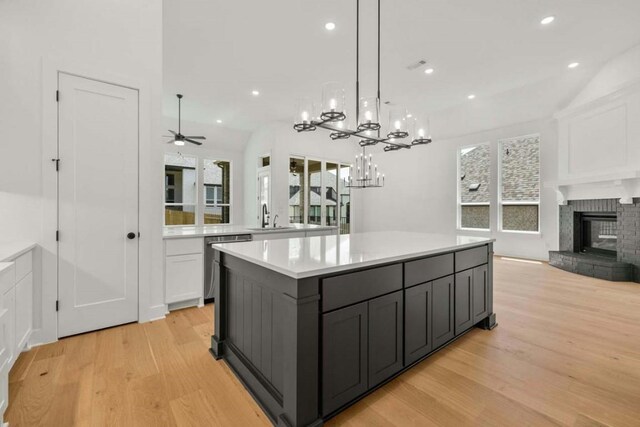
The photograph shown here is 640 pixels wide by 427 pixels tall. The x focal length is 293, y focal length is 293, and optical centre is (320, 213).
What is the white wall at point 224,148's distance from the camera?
24.6 feet

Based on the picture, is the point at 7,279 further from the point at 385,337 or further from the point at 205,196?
the point at 205,196

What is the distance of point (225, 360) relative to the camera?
220 centimetres

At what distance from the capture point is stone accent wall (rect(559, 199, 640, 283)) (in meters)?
4.61

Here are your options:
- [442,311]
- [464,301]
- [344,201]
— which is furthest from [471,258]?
[344,201]

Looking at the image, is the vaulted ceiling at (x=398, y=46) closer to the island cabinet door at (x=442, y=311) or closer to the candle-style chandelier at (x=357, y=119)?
the candle-style chandelier at (x=357, y=119)

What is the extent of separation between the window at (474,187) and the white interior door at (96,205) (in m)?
6.97

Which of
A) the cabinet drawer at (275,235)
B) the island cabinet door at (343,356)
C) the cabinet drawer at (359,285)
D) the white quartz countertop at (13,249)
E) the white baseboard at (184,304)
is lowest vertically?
the white baseboard at (184,304)

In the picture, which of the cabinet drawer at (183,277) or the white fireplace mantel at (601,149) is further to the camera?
the white fireplace mantel at (601,149)

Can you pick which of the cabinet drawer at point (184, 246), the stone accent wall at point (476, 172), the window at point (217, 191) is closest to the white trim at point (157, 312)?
the cabinet drawer at point (184, 246)

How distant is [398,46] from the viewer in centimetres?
401

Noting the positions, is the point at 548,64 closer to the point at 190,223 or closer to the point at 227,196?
the point at 227,196

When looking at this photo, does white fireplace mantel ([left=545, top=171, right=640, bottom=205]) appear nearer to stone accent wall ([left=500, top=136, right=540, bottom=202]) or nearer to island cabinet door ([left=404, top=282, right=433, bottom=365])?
stone accent wall ([left=500, top=136, right=540, bottom=202])

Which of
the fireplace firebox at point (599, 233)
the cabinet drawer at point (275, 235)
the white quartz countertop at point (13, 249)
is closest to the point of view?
the white quartz countertop at point (13, 249)

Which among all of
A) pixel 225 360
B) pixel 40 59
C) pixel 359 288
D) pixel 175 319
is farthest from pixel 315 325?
pixel 40 59
